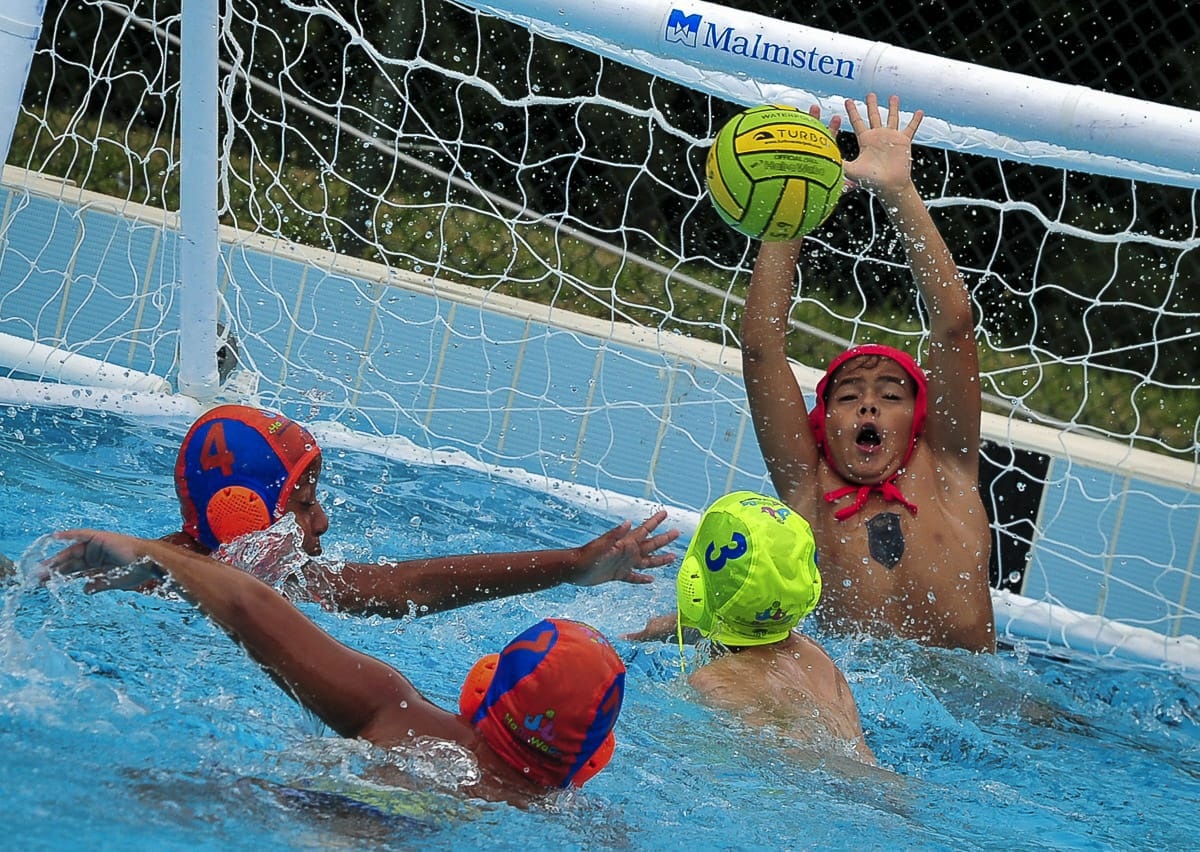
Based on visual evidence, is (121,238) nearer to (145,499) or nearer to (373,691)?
(145,499)

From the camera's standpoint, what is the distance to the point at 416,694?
234 cm

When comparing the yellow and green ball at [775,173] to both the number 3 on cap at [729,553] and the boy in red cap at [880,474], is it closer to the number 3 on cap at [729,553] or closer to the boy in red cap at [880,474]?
the boy in red cap at [880,474]

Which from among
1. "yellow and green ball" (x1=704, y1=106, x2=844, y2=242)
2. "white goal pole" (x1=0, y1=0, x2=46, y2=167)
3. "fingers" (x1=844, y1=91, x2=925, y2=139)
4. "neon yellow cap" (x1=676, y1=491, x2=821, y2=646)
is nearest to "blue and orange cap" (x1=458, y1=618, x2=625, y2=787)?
"neon yellow cap" (x1=676, y1=491, x2=821, y2=646)

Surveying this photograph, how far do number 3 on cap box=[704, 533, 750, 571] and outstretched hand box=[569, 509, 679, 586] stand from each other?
4.1 inches

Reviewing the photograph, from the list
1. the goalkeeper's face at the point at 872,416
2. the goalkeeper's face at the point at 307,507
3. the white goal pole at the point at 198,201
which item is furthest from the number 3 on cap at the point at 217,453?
the goalkeeper's face at the point at 872,416

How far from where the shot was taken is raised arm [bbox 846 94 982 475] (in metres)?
3.60

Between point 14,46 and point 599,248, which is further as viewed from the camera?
point 599,248

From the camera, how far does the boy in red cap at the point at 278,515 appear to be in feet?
9.61

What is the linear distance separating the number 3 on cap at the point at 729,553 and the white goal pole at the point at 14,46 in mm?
1742

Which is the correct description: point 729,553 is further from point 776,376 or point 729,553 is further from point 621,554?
point 776,376

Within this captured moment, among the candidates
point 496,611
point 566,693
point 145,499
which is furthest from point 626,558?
point 145,499

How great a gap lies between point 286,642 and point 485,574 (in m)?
0.99

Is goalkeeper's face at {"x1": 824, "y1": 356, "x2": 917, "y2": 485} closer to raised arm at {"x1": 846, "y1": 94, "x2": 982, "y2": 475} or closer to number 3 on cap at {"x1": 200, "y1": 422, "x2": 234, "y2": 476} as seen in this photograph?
raised arm at {"x1": 846, "y1": 94, "x2": 982, "y2": 475}

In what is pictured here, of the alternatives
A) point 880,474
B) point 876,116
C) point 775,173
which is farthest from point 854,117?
point 880,474
